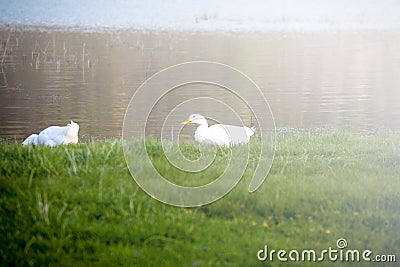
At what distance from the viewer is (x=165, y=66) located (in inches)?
277

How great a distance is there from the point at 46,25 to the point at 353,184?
3.96 m

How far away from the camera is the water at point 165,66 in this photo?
6.47 meters

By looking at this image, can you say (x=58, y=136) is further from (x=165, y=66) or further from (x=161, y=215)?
(x=165, y=66)

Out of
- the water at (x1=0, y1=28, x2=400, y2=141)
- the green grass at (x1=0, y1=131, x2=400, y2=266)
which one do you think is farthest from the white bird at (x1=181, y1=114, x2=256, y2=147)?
the green grass at (x1=0, y1=131, x2=400, y2=266)

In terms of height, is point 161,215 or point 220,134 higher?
point 220,134

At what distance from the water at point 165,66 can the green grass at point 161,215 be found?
169 cm

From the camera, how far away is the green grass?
11.5ft

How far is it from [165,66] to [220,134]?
77.0 inches

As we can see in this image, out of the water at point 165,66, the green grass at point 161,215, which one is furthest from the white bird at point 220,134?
the green grass at point 161,215

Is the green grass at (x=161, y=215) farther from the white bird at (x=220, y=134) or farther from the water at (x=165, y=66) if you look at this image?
the water at (x=165, y=66)

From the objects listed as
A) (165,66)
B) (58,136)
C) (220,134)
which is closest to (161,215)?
(220,134)

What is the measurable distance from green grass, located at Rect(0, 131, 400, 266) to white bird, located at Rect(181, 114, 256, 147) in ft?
2.79

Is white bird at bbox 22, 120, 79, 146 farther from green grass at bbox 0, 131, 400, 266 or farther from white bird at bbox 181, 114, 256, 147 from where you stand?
white bird at bbox 181, 114, 256, 147

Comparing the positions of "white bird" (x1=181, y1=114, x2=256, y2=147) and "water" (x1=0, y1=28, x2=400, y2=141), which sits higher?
"water" (x1=0, y1=28, x2=400, y2=141)
